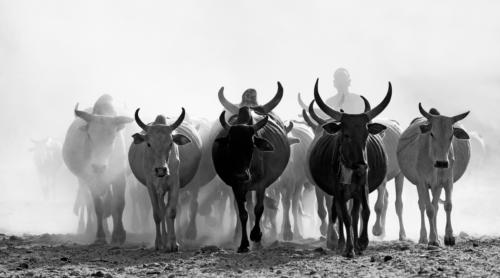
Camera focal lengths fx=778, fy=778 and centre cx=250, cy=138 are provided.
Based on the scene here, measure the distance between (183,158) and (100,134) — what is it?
1.70m

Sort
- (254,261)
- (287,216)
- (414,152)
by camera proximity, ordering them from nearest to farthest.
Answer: (254,261)
(414,152)
(287,216)

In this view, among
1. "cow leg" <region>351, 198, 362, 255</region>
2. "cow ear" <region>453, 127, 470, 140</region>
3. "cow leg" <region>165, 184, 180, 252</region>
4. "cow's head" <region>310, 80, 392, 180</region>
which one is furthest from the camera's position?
"cow ear" <region>453, 127, 470, 140</region>

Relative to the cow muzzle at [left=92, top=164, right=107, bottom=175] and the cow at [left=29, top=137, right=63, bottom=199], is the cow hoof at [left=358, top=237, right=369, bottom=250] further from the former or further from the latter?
the cow at [left=29, top=137, right=63, bottom=199]

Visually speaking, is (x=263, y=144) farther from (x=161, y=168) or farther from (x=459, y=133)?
(x=459, y=133)

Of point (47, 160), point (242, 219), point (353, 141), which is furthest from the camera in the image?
point (47, 160)

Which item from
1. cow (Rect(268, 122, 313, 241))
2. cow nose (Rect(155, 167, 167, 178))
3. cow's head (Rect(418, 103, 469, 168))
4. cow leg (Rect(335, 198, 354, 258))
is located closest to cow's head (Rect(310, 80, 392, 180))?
cow leg (Rect(335, 198, 354, 258))

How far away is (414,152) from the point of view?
12008 mm

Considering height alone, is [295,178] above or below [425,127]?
below

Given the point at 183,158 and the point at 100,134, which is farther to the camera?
the point at 100,134

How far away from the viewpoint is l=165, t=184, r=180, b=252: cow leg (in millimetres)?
11203

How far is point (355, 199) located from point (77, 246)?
15.1 ft

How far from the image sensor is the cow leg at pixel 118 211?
514 inches

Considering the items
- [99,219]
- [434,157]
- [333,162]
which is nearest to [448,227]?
[434,157]

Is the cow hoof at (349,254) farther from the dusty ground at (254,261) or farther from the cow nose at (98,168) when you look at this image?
the cow nose at (98,168)
